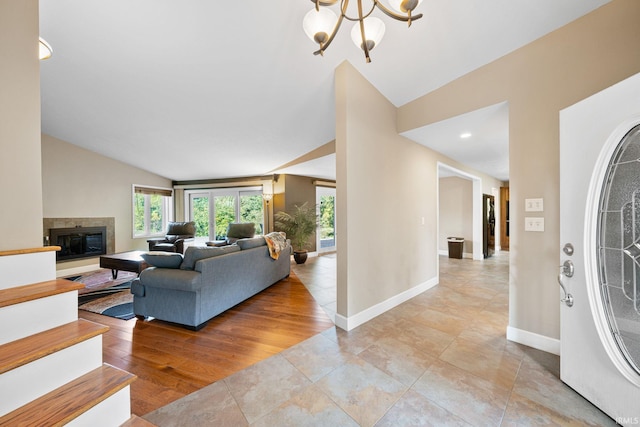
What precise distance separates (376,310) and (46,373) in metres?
2.53

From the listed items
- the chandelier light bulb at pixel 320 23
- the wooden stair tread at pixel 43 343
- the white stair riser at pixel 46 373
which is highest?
the chandelier light bulb at pixel 320 23

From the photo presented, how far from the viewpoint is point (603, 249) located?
1.44 m

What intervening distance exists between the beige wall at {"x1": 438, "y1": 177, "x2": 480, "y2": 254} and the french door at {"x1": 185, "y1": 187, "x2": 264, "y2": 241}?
16.6 ft

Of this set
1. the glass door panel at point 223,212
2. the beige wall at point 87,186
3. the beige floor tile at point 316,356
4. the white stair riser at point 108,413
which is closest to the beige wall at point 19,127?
the white stair riser at point 108,413

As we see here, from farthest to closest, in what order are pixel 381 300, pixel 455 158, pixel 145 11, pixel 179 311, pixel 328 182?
pixel 328 182, pixel 455 158, pixel 381 300, pixel 179 311, pixel 145 11

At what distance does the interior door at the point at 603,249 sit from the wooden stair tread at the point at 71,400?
2.58m

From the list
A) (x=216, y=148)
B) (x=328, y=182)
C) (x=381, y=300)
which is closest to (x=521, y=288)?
(x=381, y=300)

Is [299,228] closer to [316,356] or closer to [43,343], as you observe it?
[316,356]

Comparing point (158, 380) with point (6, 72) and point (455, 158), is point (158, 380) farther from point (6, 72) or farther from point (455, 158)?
point (455, 158)

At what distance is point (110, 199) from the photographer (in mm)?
5887

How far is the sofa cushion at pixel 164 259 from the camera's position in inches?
104

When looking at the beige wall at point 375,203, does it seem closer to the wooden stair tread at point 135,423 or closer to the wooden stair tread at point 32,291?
the wooden stair tread at point 135,423

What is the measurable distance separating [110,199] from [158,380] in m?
5.93

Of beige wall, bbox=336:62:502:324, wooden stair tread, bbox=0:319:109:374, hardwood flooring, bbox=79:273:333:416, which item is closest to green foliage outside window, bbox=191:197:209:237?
hardwood flooring, bbox=79:273:333:416
